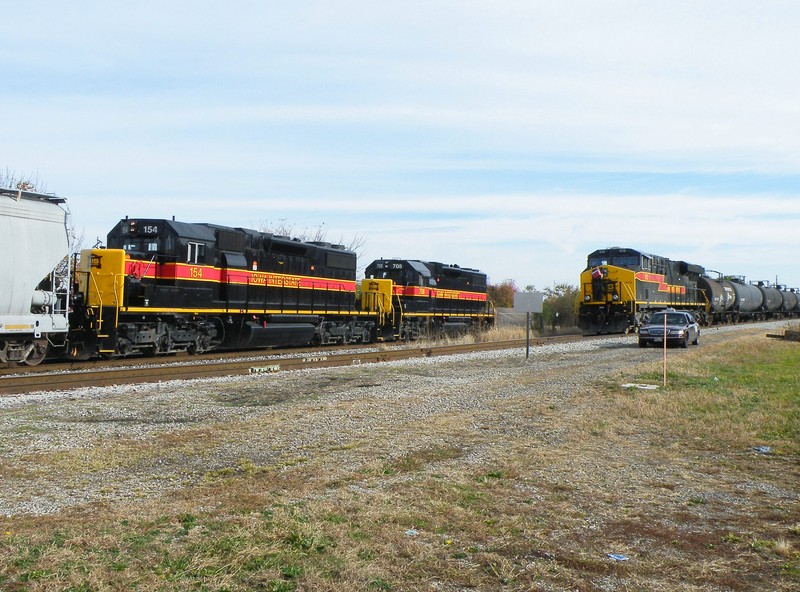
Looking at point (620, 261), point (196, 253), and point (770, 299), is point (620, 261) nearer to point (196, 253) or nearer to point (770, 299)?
point (196, 253)

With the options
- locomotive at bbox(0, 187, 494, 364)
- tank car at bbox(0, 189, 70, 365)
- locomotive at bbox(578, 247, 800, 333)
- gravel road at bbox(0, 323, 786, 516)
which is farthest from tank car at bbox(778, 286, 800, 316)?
tank car at bbox(0, 189, 70, 365)

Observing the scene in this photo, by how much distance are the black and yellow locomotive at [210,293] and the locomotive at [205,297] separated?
0.03 m

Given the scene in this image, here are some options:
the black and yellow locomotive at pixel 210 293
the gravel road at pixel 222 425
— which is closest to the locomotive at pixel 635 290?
the black and yellow locomotive at pixel 210 293

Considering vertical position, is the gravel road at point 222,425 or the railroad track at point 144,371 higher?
the railroad track at point 144,371

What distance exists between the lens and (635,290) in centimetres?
3325

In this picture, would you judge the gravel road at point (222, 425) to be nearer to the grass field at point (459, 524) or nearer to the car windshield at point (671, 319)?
the grass field at point (459, 524)

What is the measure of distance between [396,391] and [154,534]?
801cm

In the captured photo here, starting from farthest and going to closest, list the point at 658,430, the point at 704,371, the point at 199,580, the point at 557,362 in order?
the point at 557,362 < the point at 704,371 < the point at 658,430 < the point at 199,580

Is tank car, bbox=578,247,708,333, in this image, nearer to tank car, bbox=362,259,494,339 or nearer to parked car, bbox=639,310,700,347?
tank car, bbox=362,259,494,339

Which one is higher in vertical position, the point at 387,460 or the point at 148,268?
the point at 148,268

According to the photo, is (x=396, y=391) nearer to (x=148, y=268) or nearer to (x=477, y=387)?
(x=477, y=387)

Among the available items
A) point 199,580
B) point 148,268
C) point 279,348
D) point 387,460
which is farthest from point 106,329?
point 199,580

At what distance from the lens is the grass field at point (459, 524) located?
423 cm

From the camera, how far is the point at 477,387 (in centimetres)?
1352
